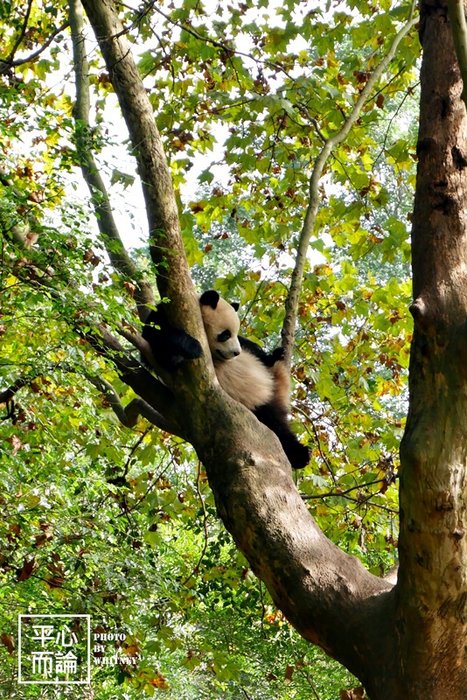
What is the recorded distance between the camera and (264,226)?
6.15 m

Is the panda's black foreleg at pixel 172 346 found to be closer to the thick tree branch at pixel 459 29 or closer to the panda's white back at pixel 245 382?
the panda's white back at pixel 245 382

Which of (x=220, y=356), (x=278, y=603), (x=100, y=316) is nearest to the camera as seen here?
(x=278, y=603)

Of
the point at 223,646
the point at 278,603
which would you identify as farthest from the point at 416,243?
the point at 223,646

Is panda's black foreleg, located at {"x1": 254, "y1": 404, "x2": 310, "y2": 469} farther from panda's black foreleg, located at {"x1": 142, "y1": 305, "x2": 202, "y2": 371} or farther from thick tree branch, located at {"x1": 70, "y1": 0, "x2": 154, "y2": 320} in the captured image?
panda's black foreleg, located at {"x1": 142, "y1": 305, "x2": 202, "y2": 371}

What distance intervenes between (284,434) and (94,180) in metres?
1.82

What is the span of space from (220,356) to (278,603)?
2331mm

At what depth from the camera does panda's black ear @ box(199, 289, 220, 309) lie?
16.7 feet

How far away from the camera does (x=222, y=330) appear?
16.7ft

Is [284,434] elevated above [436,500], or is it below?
above

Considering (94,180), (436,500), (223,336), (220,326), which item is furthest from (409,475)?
(220,326)

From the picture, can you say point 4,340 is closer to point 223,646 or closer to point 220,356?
point 220,356

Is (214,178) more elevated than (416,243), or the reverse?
(214,178)

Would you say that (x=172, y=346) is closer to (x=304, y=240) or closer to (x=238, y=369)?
(x=304, y=240)

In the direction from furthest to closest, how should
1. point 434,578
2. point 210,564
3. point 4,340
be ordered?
1. point 210,564
2. point 4,340
3. point 434,578
